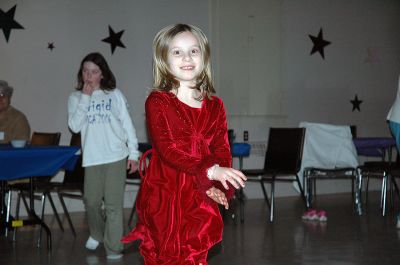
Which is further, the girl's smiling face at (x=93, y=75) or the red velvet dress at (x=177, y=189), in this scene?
the girl's smiling face at (x=93, y=75)

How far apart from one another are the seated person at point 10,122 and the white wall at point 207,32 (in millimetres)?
1386

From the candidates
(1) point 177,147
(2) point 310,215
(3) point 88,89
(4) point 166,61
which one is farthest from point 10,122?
(1) point 177,147

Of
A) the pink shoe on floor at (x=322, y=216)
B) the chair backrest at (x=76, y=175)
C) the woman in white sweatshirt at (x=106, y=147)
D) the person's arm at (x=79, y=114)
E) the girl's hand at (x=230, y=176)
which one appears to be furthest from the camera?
the pink shoe on floor at (x=322, y=216)

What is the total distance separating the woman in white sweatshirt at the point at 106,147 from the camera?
14.3 ft

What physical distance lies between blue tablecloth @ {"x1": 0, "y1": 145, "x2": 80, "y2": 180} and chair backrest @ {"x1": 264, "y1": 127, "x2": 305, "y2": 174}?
2.46 m

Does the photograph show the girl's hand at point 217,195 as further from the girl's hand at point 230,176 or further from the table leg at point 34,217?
the table leg at point 34,217

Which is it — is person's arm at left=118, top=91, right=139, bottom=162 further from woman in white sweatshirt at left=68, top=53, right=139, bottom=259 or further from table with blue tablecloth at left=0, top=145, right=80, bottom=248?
table with blue tablecloth at left=0, top=145, right=80, bottom=248

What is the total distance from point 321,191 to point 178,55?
24.7 ft

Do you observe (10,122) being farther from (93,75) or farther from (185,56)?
(185,56)

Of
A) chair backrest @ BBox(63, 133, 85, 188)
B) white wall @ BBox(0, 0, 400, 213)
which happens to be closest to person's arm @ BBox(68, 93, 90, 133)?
chair backrest @ BBox(63, 133, 85, 188)

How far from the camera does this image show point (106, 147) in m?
4.38

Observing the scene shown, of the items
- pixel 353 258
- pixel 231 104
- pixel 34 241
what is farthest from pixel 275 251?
pixel 231 104

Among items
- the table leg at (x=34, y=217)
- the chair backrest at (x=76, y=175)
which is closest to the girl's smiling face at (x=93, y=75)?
the table leg at (x=34, y=217)

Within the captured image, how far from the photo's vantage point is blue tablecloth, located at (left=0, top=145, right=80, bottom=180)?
15.0ft
